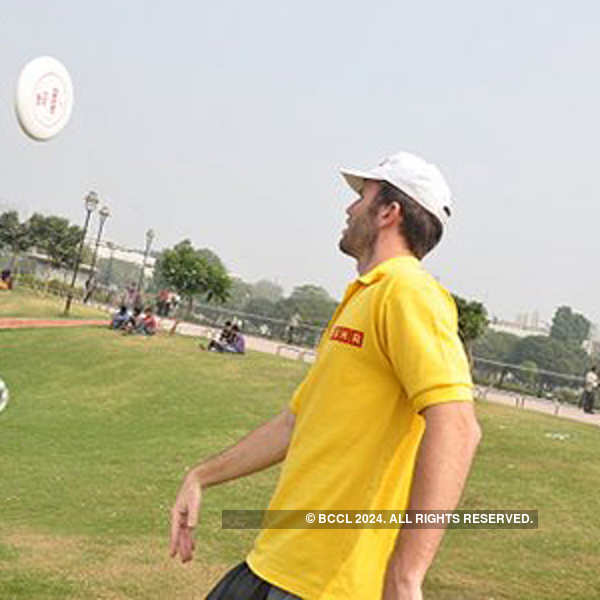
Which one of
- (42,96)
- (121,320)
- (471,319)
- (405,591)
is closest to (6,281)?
(121,320)

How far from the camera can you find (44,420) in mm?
14516

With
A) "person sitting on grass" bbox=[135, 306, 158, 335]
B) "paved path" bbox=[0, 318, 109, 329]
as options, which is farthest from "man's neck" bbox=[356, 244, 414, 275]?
"paved path" bbox=[0, 318, 109, 329]

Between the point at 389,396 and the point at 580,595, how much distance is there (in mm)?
5582

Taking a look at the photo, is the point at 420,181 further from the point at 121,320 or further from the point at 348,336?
the point at 121,320

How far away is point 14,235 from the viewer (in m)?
66.7

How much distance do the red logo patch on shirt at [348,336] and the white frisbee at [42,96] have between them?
881 cm

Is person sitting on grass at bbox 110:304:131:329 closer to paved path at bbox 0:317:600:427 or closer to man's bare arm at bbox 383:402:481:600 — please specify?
paved path at bbox 0:317:600:427

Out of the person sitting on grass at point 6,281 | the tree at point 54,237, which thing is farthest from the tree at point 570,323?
the person sitting on grass at point 6,281

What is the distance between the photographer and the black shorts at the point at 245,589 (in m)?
2.17

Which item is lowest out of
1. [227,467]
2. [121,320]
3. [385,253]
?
[121,320]

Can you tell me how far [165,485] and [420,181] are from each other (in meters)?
8.31

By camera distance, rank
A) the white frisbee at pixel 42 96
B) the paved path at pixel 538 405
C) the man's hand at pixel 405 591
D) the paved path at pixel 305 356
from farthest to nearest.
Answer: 1. the paved path at pixel 305 356
2. the paved path at pixel 538 405
3. the white frisbee at pixel 42 96
4. the man's hand at pixel 405 591

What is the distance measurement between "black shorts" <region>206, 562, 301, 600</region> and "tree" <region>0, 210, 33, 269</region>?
65.5 metres

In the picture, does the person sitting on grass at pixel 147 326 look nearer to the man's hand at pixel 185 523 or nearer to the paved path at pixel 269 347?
the paved path at pixel 269 347
